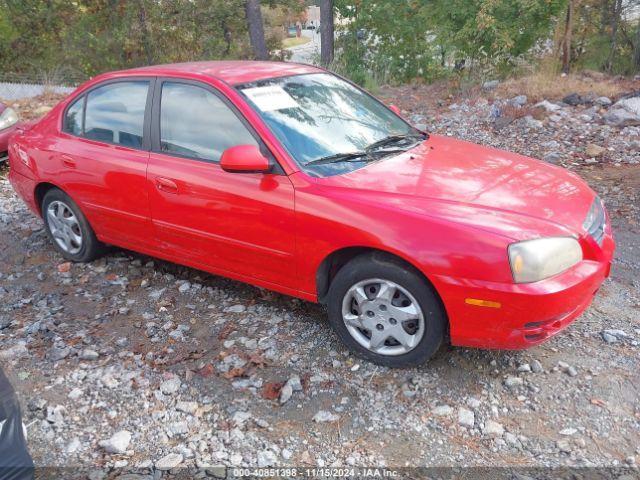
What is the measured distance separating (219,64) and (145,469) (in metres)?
2.86

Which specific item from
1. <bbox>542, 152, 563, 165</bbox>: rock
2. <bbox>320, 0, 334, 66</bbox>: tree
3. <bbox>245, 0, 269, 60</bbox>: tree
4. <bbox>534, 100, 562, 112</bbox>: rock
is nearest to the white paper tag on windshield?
<bbox>542, 152, 563, 165</bbox>: rock

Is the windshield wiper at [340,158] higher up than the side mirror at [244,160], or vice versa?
the side mirror at [244,160]

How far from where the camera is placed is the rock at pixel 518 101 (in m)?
8.75

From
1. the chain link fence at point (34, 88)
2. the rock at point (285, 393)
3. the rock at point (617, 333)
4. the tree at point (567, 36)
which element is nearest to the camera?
the rock at point (285, 393)

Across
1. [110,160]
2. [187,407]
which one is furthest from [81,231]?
[187,407]

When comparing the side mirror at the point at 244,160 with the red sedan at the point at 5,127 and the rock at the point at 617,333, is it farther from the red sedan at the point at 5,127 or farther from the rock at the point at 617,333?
the red sedan at the point at 5,127

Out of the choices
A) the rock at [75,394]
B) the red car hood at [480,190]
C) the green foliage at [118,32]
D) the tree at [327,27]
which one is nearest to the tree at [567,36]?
the tree at [327,27]

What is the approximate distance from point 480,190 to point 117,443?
7.77 feet

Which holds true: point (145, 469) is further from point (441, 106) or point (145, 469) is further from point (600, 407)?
point (441, 106)

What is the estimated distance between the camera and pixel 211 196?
3604 millimetres

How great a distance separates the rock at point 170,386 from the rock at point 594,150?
5.86 m

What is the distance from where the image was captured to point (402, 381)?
3.19 m

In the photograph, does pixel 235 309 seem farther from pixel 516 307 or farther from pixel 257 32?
pixel 257 32

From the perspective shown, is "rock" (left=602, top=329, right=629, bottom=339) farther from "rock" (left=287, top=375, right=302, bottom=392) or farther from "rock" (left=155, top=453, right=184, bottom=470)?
"rock" (left=155, top=453, right=184, bottom=470)
